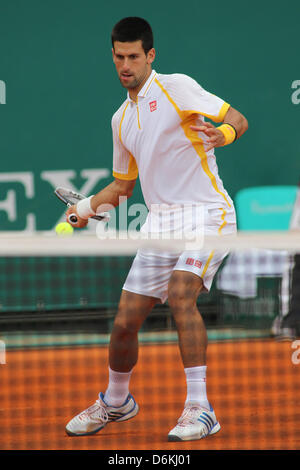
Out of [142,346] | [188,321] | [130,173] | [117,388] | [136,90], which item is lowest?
[117,388]

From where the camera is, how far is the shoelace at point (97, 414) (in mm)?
3883

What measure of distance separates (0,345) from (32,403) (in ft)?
4.51

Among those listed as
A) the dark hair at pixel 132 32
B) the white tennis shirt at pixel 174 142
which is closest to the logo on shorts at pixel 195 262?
the white tennis shirt at pixel 174 142

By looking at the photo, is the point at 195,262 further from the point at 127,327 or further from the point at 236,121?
the point at 236,121

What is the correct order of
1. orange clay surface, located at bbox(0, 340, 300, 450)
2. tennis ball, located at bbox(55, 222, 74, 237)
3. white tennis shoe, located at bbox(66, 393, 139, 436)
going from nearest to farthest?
orange clay surface, located at bbox(0, 340, 300, 450) < white tennis shoe, located at bbox(66, 393, 139, 436) < tennis ball, located at bbox(55, 222, 74, 237)

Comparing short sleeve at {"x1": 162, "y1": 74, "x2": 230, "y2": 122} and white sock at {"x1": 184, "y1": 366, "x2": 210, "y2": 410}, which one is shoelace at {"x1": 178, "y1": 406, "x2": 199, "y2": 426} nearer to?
white sock at {"x1": 184, "y1": 366, "x2": 210, "y2": 410}

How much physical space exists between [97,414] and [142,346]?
265 centimetres

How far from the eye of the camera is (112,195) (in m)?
4.14

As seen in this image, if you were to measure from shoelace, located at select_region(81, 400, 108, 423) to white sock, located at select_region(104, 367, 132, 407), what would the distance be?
0.13ft

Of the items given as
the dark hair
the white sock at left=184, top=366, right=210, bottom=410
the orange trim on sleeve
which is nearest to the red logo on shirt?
the dark hair

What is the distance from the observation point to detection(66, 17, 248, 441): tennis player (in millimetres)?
3629

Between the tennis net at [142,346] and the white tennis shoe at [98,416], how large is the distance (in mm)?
43

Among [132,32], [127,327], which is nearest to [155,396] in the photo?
[127,327]

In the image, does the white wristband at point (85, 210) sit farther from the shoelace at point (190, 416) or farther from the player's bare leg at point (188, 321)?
the shoelace at point (190, 416)
